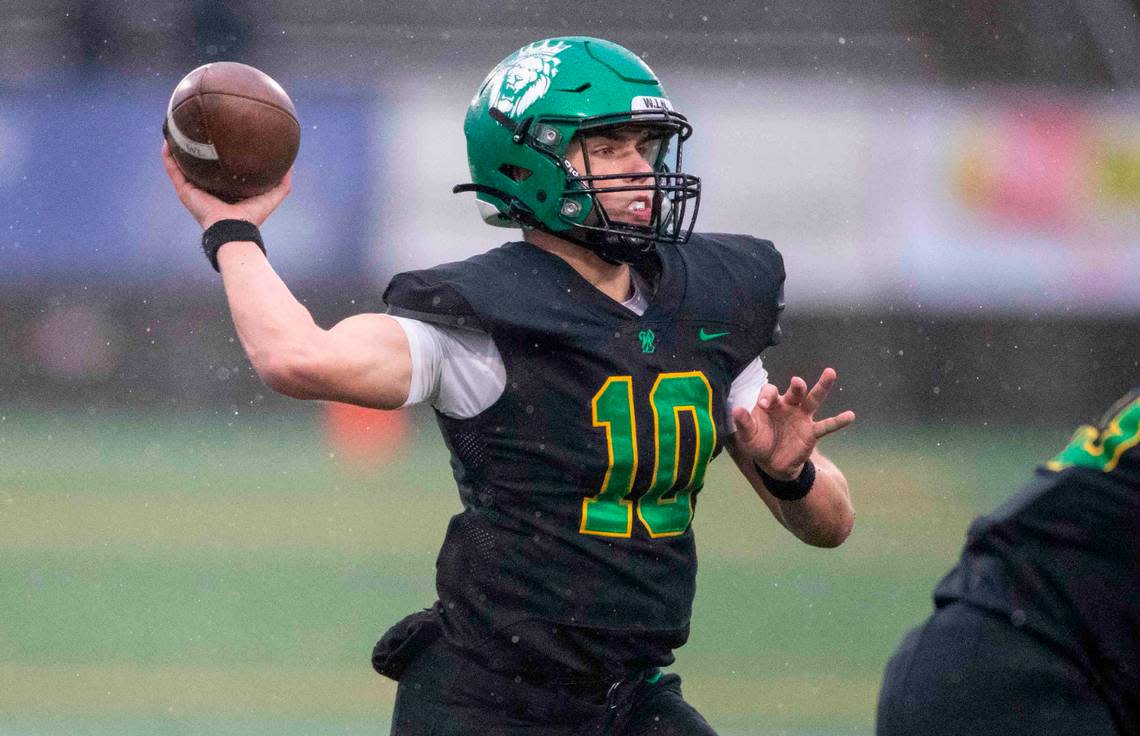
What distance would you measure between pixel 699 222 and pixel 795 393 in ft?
28.7

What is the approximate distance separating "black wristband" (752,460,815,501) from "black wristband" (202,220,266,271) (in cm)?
97

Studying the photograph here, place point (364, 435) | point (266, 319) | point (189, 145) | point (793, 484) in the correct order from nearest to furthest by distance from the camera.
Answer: point (266, 319) < point (189, 145) < point (793, 484) < point (364, 435)

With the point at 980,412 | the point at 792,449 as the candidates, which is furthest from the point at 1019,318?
the point at 792,449

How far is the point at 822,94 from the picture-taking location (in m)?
11.7

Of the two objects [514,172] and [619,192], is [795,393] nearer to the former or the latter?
[619,192]

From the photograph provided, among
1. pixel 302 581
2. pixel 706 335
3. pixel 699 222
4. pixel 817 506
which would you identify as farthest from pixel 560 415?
pixel 699 222

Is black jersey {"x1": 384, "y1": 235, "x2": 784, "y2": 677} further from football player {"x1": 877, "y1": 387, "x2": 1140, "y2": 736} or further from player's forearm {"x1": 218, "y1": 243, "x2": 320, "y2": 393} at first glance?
football player {"x1": 877, "y1": 387, "x2": 1140, "y2": 736}

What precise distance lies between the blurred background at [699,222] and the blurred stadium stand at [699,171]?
2cm

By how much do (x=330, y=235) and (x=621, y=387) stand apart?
29.1 feet

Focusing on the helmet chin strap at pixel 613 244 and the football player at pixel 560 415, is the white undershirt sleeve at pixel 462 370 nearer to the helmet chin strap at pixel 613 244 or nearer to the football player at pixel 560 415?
the football player at pixel 560 415

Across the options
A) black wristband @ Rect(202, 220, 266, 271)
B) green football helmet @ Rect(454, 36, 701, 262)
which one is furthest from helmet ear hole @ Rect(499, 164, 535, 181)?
black wristband @ Rect(202, 220, 266, 271)

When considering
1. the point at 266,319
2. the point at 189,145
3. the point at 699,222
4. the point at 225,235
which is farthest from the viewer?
the point at 699,222

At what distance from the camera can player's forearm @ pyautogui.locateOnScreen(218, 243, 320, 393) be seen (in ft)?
7.92

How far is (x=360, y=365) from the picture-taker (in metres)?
2.47
